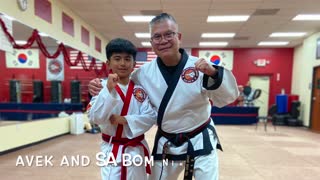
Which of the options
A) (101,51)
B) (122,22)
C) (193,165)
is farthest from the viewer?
(101,51)

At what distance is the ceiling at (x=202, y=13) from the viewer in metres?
5.35

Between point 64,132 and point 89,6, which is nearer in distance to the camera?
point 89,6

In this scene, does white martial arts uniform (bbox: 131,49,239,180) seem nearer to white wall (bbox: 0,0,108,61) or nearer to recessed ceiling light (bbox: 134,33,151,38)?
white wall (bbox: 0,0,108,61)

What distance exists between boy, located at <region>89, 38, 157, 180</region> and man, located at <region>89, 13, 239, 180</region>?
7cm

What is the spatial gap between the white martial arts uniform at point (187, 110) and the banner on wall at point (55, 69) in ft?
21.7

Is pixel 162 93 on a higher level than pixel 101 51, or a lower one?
lower

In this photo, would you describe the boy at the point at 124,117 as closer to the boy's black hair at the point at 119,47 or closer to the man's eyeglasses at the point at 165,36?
the boy's black hair at the point at 119,47

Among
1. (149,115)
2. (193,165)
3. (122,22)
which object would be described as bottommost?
(193,165)

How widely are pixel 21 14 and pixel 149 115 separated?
375 cm

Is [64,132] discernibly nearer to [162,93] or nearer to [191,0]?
[191,0]

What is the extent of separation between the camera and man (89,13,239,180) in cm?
118

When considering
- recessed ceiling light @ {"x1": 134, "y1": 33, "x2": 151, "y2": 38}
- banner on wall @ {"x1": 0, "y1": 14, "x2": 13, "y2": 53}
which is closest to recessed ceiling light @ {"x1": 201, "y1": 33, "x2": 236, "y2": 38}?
recessed ceiling light @ {"x1": 134, "y1": 33, "x2": 151, "y2": 38}

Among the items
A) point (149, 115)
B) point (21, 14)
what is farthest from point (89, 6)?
point (149, 115)

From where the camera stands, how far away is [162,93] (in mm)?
1227
